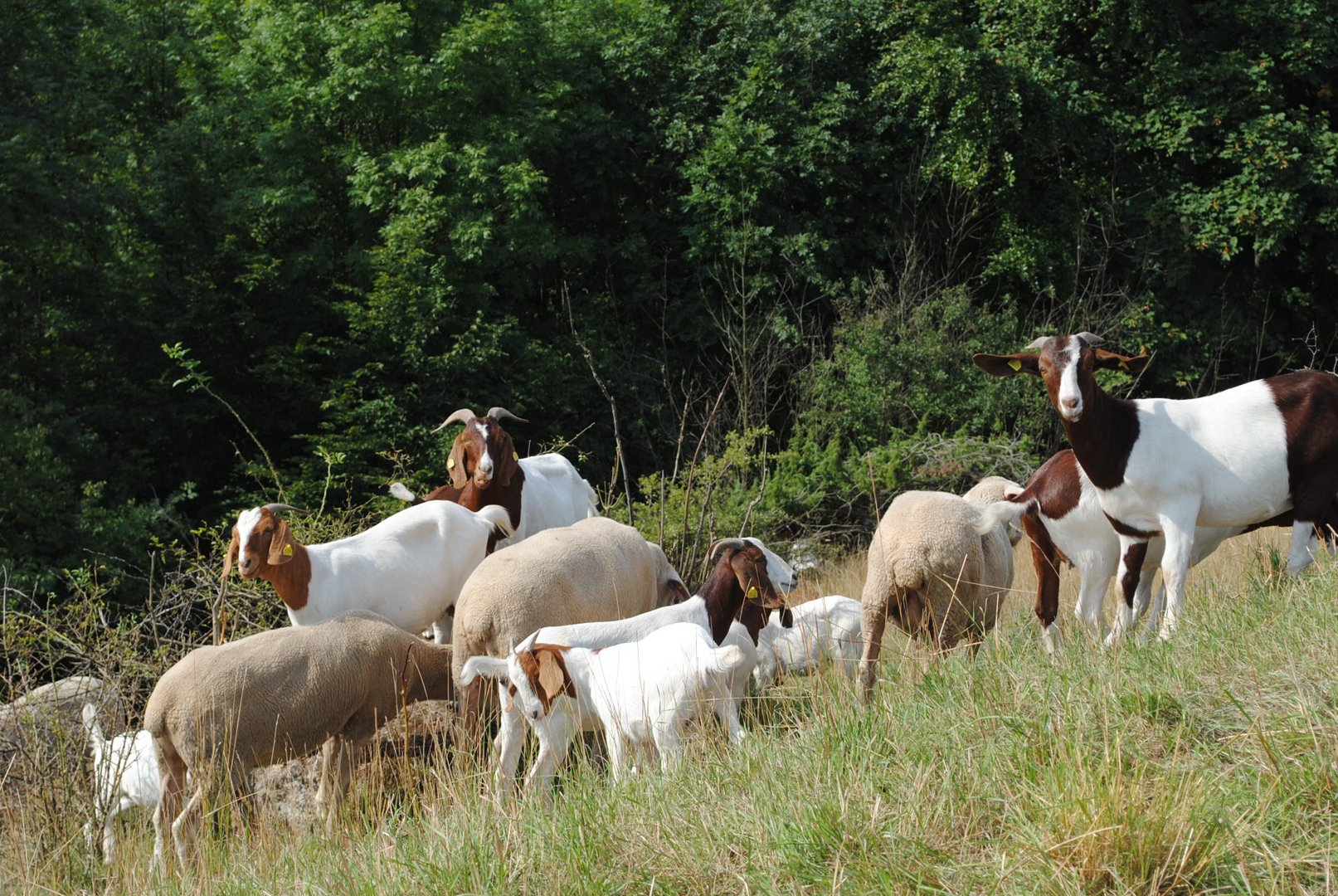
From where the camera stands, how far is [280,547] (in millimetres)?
8180

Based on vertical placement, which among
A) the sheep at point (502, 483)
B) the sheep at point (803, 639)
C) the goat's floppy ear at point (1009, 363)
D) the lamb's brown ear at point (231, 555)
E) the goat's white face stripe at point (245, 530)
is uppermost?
the goat's floppy ear at point (1009, 363)

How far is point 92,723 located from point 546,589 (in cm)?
260

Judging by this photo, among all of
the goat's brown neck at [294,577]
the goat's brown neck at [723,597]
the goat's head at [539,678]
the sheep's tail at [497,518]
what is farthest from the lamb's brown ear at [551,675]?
the sheep's tail at [497,518]

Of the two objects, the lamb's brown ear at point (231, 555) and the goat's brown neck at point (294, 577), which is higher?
the lamb's brown ear at point (231, 555)

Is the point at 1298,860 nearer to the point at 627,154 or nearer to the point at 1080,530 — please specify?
the point at 1080,530

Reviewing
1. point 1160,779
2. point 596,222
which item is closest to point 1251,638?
point 1160,779

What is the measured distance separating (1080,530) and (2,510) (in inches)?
492

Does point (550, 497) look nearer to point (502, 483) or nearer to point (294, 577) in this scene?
point (502, 483)

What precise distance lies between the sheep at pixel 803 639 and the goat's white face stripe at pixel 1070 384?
6.33ft

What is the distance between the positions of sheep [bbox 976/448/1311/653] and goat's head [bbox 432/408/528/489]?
4.20m

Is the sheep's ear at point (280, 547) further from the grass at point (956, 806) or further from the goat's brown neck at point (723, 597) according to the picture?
the goat's brown neck at point (723, 597)

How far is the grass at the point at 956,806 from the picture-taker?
365 cm

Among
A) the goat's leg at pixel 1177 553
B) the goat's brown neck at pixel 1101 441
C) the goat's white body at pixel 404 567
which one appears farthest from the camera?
the goat's white body at pixel 404 567

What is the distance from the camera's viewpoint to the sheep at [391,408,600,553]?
10.5 metres
